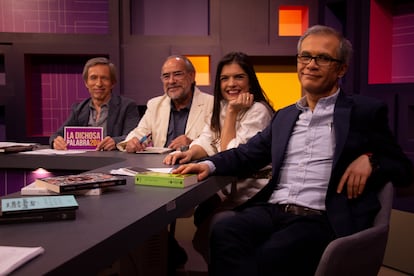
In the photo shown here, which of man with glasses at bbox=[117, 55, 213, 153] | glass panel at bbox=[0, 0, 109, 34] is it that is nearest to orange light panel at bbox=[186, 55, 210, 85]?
glass panel at bbox=[0, 0, 109, 34]

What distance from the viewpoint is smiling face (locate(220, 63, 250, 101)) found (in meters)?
2.59

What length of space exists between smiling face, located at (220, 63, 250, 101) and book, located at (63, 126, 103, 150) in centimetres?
88

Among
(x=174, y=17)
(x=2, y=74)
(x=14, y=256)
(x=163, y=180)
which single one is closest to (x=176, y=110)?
(x=174, y=17)

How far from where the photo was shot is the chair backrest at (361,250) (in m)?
1.49

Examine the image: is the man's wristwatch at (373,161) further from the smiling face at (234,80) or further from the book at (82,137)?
the book at (82,137)

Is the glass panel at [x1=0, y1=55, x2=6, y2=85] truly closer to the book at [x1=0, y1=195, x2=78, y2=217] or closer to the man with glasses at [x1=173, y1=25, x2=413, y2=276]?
the man with glasses at [x1=173, y1=25, x2=413, y2=276]

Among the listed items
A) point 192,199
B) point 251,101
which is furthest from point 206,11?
point 192,199

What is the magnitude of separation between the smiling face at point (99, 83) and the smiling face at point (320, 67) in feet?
6.26

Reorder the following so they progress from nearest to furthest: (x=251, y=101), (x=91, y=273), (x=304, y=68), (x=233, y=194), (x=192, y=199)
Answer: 1. (x=91, y=273)
2. (x=192, y=199)
3. (x=304, y=68)
4. (x=233, y=194)
5. (x=251, y=101)

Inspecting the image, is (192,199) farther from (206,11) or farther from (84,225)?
(206,11)

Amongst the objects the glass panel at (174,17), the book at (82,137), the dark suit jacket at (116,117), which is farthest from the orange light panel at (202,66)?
the book at (82,137)

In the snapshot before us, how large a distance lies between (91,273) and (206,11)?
3.81m

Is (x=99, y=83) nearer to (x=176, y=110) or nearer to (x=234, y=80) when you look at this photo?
(x=176, y=110)

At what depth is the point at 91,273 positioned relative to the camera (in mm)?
1006
